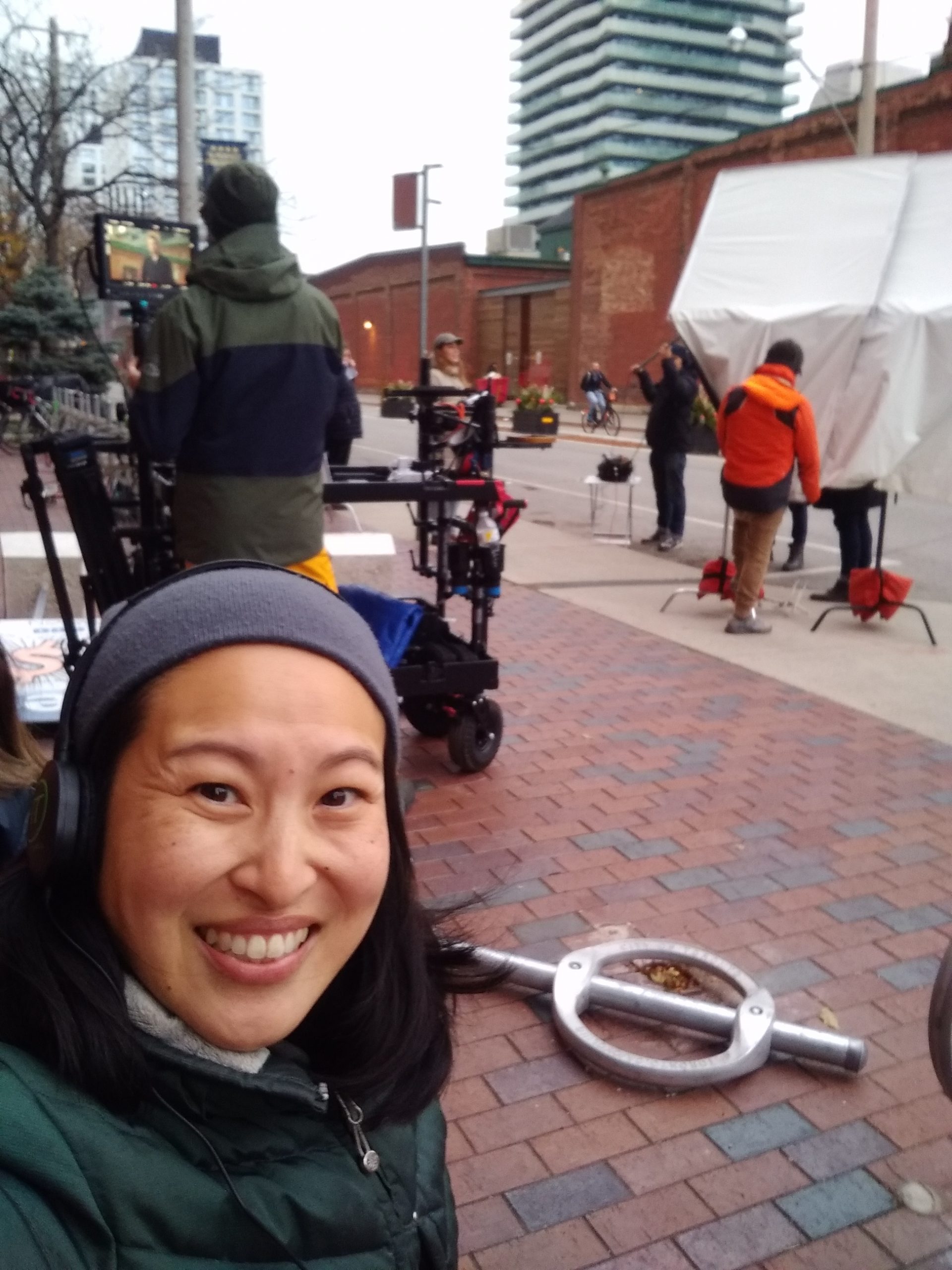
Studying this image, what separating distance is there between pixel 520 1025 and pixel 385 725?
207 centimetres

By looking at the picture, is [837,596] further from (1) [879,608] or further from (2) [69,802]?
(2) [69,802]

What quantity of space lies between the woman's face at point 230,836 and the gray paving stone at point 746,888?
2.94 meters

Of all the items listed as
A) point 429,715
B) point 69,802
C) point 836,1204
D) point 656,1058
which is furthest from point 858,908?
point 69,802

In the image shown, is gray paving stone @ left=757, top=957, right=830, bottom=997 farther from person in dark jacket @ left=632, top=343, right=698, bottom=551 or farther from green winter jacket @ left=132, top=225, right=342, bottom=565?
person in dark jacket @ left=632, top=343, right=698, bottom=551

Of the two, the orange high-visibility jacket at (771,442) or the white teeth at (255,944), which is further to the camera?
the orange high-visibility jacket at (771,442)

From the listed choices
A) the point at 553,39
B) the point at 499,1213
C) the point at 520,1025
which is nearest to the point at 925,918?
the point at 520,1025

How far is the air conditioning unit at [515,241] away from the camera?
59.7 meters

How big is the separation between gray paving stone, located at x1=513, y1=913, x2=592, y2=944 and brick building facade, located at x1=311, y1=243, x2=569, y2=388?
129ft

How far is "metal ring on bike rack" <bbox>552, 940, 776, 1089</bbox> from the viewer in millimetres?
2791

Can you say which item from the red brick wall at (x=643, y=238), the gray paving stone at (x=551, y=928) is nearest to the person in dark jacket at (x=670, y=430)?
the gray paving stone at (x=551, y=928)

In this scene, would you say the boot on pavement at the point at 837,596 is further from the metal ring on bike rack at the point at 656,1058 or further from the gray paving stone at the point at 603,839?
the metal ring on bike rack at the point at 656,1058

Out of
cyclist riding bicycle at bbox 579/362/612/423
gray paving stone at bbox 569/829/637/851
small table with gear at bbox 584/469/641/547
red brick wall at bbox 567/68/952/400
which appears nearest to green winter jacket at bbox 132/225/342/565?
gray paving stone at bbox 569/829/637/851

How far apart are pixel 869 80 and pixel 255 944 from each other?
18305 mm

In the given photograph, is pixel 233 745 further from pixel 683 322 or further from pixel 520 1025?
pixel 683 322
